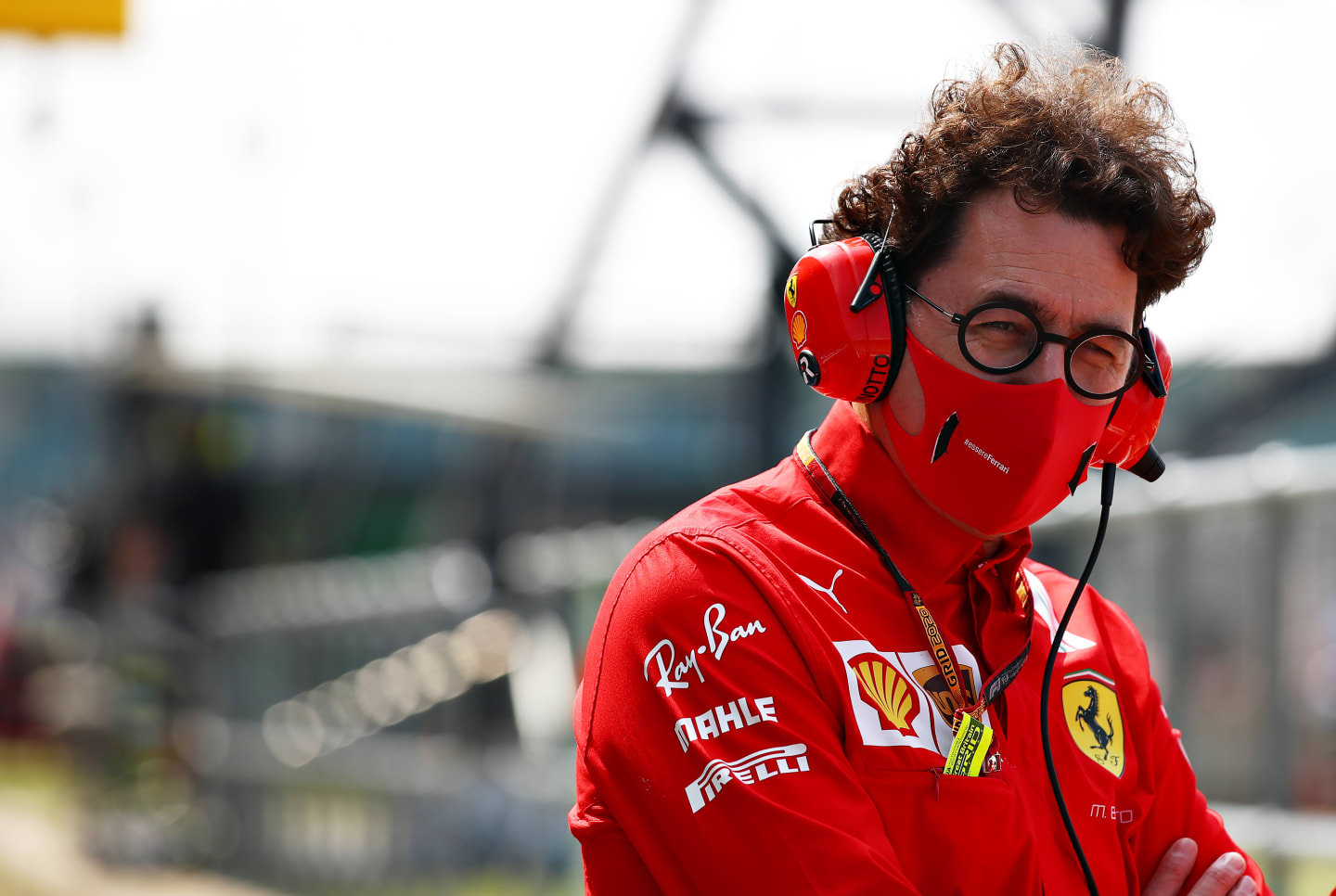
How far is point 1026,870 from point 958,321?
Result: 2.03ft

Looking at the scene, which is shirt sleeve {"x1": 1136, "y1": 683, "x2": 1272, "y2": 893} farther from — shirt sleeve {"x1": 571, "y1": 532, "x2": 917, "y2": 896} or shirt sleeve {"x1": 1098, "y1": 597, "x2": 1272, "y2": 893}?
shirt sleeve {"x1": 571, "y1": 532, "x2": 917, "y2": 896}

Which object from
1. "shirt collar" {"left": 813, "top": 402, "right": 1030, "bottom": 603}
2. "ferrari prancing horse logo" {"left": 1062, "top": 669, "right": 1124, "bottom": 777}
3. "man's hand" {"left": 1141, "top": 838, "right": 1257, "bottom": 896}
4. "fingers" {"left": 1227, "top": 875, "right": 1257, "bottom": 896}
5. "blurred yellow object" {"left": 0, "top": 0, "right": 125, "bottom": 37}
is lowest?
"fingers" {"left": 1227, "top": 875, "right": 1257, "bottom": 896}

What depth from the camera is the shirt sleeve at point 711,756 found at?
142 centimetres

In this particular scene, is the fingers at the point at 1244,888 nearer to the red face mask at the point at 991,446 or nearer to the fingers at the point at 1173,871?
the fingers at the point at 1173,871

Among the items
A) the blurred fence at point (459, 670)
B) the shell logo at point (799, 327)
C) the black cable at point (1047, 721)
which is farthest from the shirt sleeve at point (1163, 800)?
the blurred fence at point (459, 670)

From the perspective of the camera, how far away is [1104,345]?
1675mm

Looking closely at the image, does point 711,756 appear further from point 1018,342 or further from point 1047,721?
point 1018,342

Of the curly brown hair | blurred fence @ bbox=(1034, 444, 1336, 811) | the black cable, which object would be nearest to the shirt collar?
the black cable

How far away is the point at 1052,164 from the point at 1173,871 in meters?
0.90

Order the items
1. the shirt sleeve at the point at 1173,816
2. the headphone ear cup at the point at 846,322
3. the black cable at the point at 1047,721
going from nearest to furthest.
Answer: the black cable at the point at 1047,721
the headphone ear cup at the point at 846,322
the shirt sleeve at the point at 1173,816

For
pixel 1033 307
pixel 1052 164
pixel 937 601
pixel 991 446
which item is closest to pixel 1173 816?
pixel 937 601

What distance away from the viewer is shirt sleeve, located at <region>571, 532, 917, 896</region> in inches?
56.0

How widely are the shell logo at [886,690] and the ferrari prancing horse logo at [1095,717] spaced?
295 millimetres

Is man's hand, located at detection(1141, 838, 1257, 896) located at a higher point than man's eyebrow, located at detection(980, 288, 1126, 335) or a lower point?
lower
